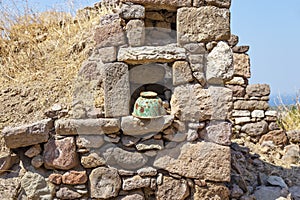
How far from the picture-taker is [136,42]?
257cm

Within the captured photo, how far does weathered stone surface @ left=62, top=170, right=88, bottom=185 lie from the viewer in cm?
254

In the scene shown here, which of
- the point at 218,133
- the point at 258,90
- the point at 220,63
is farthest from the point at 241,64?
the point at 218,133

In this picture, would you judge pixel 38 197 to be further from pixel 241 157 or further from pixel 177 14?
pixel 241 157

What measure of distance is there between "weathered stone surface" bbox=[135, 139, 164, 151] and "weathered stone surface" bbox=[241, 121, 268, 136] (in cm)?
276

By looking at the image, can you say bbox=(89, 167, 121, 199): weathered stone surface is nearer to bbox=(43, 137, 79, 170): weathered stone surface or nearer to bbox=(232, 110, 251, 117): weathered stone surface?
bbox=(43, 137, 79, 170): weathered stone surface

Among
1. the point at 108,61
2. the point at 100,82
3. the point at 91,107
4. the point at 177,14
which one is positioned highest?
the point at 177,14

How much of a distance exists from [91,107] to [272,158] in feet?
9.68


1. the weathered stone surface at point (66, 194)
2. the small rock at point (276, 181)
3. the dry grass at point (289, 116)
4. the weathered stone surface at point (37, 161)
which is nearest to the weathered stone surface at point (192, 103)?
the weathered stone surface at point (66, 194)

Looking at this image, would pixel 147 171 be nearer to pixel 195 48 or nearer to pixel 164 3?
pixel 195 48

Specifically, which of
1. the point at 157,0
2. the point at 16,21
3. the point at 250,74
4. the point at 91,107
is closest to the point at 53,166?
the point at 91,107

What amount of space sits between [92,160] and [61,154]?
10.4 inches

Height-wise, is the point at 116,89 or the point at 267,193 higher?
the point at 116,89

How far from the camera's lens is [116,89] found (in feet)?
8.33

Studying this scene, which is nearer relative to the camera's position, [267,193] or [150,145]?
[150,145]
